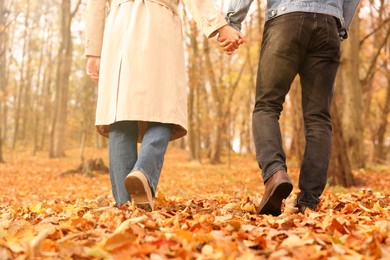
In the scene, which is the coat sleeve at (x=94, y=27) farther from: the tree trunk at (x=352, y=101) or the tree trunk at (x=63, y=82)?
the tree trunk at (x=63, y=82)

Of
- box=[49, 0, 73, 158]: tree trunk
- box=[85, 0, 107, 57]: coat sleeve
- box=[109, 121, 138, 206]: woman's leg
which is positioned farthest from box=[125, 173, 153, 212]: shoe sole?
box=[49, 0, 73, 158]: tree trunk

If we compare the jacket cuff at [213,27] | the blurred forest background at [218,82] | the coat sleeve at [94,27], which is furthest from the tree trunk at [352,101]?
the coat sleeve at [94,27]

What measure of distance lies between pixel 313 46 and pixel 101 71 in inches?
59.6

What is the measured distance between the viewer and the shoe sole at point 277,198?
2463 mm

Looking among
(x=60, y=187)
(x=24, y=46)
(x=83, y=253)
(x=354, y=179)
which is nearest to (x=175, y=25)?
(x=83, y=253)

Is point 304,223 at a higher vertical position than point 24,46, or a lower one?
lower

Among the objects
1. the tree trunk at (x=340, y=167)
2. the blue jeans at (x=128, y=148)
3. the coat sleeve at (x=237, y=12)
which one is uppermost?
the coat sleeve at (x=237, y=12)

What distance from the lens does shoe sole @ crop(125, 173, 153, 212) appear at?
255 cm

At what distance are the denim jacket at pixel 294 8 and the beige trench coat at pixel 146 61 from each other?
0.10m

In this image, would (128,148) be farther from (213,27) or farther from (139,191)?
(213,27)

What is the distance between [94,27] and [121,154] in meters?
A: 1.01

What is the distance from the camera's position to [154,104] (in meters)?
2.85

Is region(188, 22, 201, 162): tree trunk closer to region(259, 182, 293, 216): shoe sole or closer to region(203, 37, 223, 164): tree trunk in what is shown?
region(203, 37, 223, 164): tree trunk

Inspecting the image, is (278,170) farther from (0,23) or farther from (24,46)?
(24,46)
